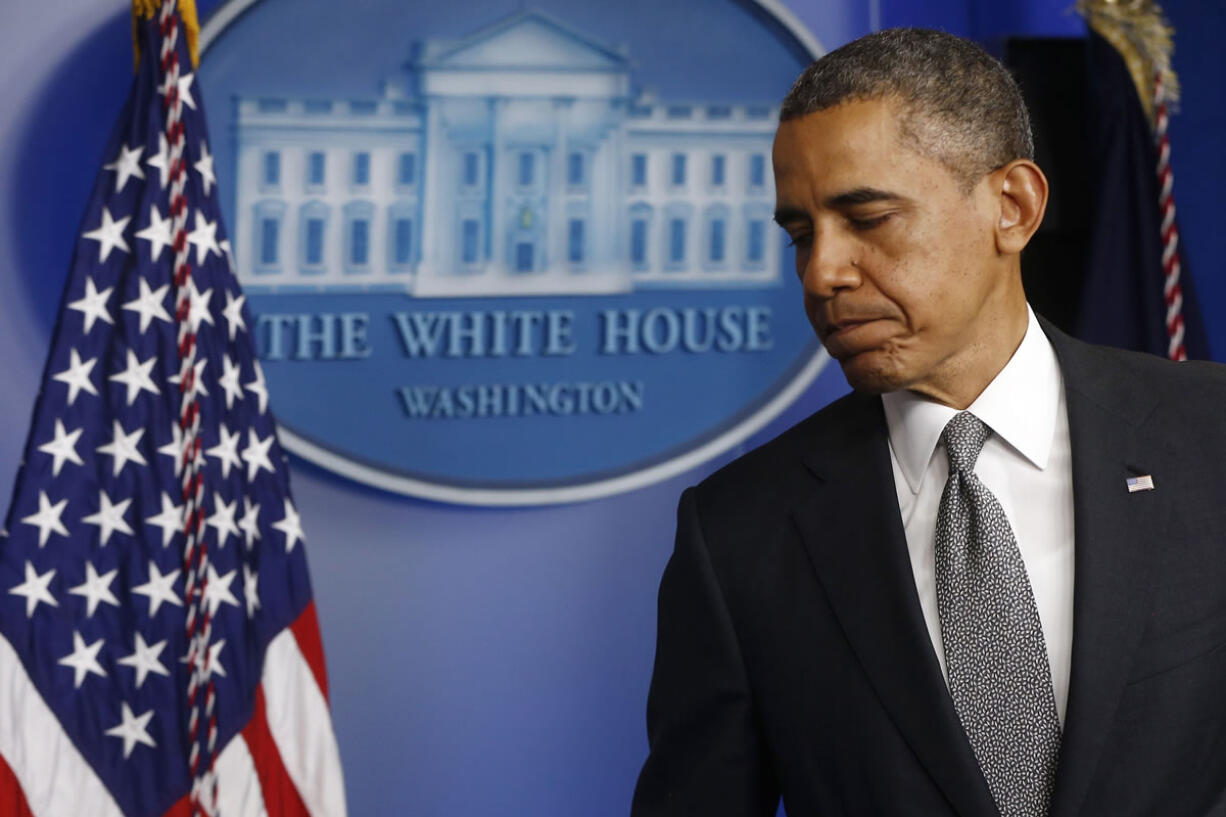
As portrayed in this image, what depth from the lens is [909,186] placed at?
1104mm

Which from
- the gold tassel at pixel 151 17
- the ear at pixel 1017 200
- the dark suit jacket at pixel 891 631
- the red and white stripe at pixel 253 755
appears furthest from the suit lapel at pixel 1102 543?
the gold tassel at pixel 151 17

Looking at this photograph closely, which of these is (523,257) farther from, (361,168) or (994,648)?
(994,648)

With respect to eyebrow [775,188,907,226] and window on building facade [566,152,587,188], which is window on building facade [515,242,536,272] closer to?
window on building facade [566,152,587,188]

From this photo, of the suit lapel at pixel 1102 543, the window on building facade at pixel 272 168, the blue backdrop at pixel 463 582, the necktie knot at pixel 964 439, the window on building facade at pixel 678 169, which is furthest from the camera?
the window on building facade at pixel 678 169

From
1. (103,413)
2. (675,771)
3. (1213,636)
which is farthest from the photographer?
(103,413)

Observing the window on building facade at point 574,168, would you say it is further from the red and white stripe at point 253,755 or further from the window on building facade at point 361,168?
the red and white stripe at point 253,755

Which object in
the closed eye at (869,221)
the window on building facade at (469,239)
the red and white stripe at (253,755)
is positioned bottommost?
the red and white stripe at (253,755)

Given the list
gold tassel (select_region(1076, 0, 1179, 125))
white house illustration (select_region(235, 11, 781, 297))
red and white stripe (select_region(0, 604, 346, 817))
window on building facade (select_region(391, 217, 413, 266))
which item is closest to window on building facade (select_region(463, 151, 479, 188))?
white house illustration (select_region(235, 11, 781, 297))

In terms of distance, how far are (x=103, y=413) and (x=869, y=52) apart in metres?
1.34

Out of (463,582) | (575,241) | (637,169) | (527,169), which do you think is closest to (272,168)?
(527,169)

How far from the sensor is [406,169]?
230cm

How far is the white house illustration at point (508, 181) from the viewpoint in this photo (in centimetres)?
226

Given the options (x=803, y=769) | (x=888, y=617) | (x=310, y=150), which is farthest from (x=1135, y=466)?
(x=310, y=150)

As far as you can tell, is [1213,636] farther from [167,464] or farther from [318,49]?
[318,49]
